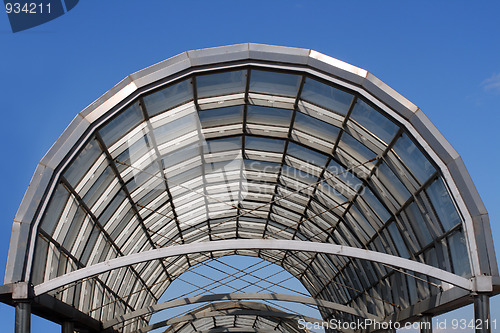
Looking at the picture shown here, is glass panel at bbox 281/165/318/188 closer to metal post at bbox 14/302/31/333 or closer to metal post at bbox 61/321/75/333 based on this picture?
metal post at bbox 61/321/75/333

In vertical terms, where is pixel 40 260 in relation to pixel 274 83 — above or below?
below

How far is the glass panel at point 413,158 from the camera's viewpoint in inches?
861

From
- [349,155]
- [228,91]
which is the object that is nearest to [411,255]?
[349,155]

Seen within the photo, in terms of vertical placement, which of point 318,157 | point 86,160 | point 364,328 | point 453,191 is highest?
point 318,157

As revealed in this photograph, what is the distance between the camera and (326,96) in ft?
75.6

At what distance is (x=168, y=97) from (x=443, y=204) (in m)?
9.78

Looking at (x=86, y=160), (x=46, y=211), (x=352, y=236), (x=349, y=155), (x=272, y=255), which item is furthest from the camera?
(x=272, y=255)

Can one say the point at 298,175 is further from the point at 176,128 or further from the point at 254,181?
the point at 176,128

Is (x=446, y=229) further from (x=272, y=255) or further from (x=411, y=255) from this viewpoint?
(x=272, y=255)

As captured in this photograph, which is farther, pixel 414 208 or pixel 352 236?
pixel 352 236

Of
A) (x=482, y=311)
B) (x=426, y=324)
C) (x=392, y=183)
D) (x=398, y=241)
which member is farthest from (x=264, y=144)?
(x=482, y=311)

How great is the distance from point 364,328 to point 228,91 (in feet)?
61.7

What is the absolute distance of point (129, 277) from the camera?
3778 cm

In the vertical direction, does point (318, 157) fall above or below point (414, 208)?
above
